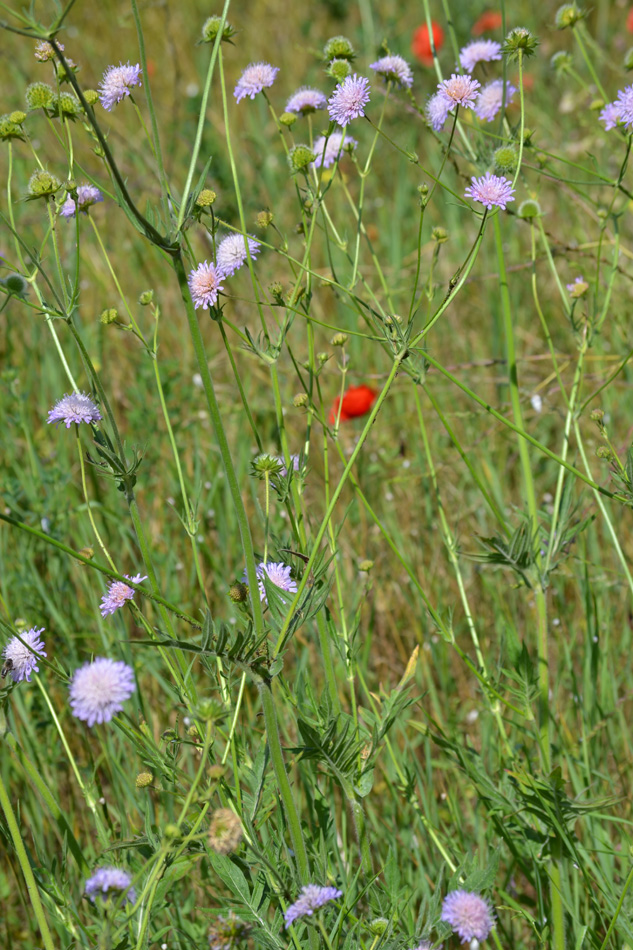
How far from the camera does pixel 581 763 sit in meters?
1.67

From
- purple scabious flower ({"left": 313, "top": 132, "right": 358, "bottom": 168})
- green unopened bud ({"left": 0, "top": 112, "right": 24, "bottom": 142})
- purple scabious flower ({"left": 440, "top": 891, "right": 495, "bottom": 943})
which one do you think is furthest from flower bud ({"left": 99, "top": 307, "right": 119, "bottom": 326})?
purple scabious flower ({"left": 440, "top": 891, "right": 495, "bottom": 943})

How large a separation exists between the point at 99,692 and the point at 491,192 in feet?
2.95

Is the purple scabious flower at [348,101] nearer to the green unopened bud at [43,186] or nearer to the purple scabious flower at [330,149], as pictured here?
the purple scabious flower at [330,149]

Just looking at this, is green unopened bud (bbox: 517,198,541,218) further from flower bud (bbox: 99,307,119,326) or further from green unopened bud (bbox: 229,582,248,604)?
green unopened bud (bbox: 229,582,248,604)

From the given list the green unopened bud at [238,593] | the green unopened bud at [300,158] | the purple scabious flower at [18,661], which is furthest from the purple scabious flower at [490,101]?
the purple scabious flower at [18,661]

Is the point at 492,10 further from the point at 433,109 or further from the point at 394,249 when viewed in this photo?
the point at 433,109

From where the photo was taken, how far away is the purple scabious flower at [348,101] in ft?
4.61

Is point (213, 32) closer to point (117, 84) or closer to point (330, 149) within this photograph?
point (117, 84)

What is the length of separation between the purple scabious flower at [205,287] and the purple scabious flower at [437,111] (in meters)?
0.58

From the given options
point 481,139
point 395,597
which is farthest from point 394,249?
point 481,139

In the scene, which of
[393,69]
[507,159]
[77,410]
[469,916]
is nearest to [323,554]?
[77,410]

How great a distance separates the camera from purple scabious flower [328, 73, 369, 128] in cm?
140

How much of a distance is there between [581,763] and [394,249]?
2473 millimetres

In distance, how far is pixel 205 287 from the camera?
130 centimetres
